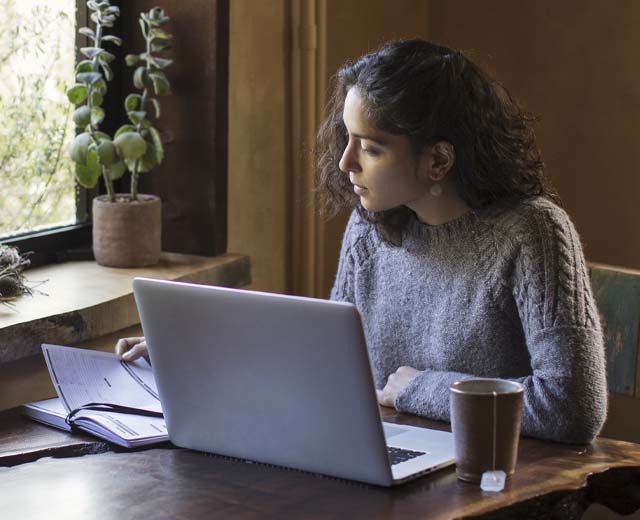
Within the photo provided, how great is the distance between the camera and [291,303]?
134 centimetres

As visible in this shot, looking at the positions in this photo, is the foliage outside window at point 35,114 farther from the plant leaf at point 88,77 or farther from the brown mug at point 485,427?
the brown mug at point 485,427

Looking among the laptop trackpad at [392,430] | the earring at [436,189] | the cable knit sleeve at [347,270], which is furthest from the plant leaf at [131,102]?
the laptop trackpad at [392,430]

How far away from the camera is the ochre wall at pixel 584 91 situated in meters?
2.89

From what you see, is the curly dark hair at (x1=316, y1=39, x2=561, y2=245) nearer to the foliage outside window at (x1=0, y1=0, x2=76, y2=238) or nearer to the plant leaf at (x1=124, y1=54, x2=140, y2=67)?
the plant leaf at (x1=124, y1=54, x2=140, y2=67)

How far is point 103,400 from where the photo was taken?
1699 mm

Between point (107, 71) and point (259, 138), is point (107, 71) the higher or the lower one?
the higher one

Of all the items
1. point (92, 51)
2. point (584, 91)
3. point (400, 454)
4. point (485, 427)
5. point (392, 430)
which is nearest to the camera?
point (485, 427)

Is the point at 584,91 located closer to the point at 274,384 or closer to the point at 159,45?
the point at 159,45

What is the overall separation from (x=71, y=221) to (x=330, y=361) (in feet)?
4.55

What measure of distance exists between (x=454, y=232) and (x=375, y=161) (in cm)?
19

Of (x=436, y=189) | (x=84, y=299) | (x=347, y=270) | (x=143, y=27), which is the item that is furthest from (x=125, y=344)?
(x=143, y=27)

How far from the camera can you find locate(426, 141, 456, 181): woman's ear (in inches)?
71.4

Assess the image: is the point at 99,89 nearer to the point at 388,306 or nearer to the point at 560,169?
the point at 388,306

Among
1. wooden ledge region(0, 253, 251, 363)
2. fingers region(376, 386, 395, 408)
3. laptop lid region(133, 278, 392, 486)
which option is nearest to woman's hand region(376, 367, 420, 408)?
fingers region(376, 386, 395, 408)
